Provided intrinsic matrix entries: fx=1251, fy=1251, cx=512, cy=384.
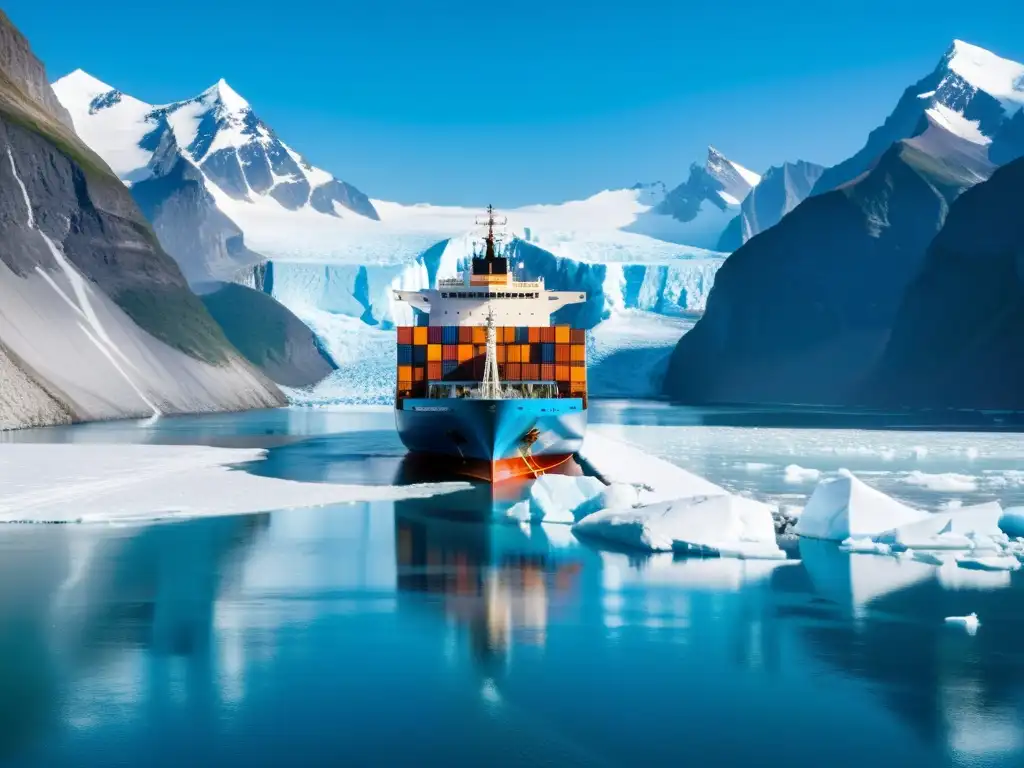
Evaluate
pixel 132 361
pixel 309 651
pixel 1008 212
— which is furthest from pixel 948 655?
pixel 1008 212

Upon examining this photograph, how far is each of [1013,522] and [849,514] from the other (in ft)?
11.6

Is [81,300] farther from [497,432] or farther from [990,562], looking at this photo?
[990,562]

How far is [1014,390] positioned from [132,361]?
266 feet

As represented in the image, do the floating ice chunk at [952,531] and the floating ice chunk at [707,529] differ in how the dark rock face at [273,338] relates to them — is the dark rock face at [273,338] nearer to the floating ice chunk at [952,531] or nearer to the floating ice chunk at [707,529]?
the floating ice chunk at [707,529]

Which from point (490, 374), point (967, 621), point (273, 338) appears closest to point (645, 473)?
point (490, 374)

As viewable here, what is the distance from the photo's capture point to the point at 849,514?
27.9 meters

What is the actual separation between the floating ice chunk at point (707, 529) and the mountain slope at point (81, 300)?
5920 centimetres

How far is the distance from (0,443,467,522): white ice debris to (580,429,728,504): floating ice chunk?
20.5 feet

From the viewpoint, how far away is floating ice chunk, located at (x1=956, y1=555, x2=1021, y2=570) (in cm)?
2405

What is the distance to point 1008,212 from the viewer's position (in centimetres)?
13438

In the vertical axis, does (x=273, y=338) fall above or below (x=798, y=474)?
above

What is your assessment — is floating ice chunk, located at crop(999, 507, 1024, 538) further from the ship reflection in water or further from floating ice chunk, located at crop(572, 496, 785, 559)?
floating ice chunk, located at crop(572, 496, 785, 559)

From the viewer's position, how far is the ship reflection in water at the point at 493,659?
45.2 ft

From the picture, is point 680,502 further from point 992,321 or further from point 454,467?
point 992,321
